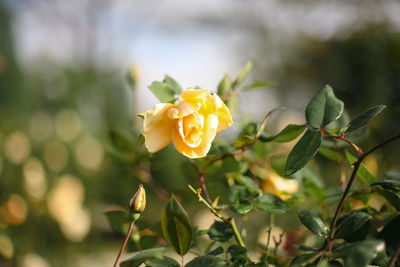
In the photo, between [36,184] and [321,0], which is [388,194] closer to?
[36,184]

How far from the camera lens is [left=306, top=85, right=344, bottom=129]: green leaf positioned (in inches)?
11.2

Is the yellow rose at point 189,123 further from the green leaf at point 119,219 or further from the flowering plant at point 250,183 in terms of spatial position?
the green leaf at point 119,219

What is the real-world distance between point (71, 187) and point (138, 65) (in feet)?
3.42

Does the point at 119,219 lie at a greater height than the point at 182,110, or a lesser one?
lesser

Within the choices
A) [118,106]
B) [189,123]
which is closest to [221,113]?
[189,123]

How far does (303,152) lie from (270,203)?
65 mm

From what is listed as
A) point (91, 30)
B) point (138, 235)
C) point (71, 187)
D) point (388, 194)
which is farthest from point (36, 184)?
point (91, 30)

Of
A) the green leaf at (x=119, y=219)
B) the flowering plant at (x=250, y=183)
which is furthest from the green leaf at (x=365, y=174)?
the green leaf at (x=119, y=219)

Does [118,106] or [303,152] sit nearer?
[303,152]

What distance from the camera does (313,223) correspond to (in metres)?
0.27

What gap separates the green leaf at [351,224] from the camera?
26 cm

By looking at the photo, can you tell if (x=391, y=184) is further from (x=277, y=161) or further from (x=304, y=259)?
(x=277, y=161)

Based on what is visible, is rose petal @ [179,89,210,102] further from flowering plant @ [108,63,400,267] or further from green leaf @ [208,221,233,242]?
green leaf @ [208,221,233,242]

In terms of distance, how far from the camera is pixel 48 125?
321 centimetres
